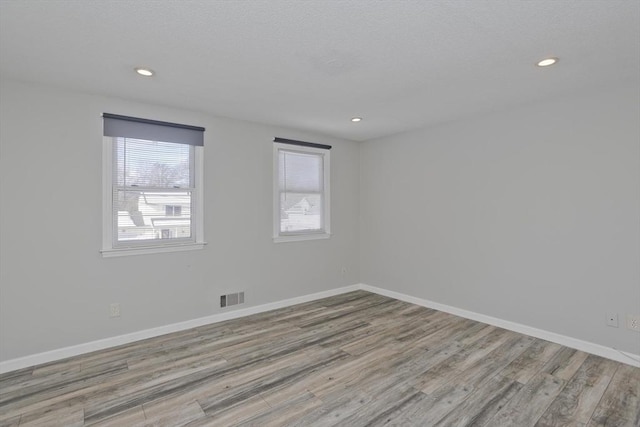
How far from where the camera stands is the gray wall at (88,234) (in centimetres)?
282

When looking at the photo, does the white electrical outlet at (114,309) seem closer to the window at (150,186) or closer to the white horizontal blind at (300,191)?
the window at (150,186)

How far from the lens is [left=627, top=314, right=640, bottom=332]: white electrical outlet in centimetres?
284

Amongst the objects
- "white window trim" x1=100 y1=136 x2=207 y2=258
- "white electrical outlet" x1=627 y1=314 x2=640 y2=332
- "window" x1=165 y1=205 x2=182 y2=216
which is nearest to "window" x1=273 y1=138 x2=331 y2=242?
"window" x1=165 y1=205 x2=182 y2=216

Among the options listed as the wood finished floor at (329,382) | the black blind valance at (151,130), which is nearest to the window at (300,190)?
the black blind valance at (151,130)

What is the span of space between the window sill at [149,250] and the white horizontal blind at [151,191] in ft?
0.26

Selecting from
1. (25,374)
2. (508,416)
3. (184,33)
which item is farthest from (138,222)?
(508,416)

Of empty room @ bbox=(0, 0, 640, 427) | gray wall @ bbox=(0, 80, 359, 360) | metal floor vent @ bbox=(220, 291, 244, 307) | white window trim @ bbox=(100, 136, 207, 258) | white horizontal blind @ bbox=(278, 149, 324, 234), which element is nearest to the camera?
empty room @ bbox=(0, 0, 640, 427)

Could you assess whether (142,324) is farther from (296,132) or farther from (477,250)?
(477,250)

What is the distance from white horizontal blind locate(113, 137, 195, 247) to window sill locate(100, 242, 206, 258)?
8cm

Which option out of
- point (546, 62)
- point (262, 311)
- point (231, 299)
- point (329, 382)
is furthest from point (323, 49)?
point (262, 311)

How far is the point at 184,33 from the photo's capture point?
82.2 inches

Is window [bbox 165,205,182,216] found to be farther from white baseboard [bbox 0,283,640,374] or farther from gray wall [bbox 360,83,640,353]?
gray wall [bbox 360,83,640,353]

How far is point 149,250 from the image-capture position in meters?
3.48

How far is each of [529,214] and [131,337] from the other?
427 centimetres
